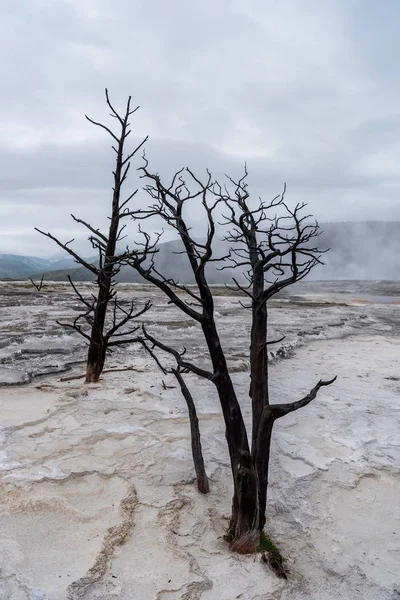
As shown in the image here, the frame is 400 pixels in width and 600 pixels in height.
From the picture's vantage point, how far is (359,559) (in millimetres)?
3135

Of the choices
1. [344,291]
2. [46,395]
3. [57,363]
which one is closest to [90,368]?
[46,395]

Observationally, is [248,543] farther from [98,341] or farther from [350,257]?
[350,257]

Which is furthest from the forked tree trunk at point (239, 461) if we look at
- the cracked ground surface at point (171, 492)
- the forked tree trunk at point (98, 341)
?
the forked tree trunk at point (98, 341)


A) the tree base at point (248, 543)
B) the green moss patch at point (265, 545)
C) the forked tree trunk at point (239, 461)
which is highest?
the forked tree trunk at point (239, 461)

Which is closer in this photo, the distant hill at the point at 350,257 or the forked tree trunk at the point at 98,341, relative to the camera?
the forked tree trunk at the point at 98,341

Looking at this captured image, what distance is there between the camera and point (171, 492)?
3707 millimetres

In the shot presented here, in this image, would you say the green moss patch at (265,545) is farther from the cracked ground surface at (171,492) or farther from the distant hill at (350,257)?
the distant hill at (350,257)

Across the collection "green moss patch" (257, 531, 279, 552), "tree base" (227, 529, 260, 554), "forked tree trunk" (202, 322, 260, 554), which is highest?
"forked tree trunk" (202, 322, 260, 554)

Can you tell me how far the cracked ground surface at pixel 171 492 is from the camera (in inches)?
111

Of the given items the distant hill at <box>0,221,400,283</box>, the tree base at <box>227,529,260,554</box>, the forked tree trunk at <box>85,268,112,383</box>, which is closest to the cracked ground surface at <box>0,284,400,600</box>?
the tree base at <box>227,529,260,554</box>

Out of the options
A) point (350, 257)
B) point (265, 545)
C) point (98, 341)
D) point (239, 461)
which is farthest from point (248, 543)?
point (350, 257)

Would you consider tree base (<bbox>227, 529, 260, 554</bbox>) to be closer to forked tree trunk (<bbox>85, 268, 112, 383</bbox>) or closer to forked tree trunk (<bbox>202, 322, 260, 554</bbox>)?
forked tree trunk (<bbox>202, 322, 260, 554</bbox>)

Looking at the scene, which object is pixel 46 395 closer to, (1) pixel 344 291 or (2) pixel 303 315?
(2) pixel 303 315

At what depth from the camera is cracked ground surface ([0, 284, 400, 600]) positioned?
2832mm
